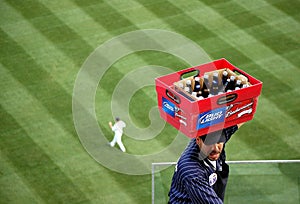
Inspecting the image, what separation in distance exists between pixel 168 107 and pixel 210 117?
0.57 meters

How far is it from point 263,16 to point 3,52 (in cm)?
662

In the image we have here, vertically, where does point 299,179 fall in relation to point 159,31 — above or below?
above

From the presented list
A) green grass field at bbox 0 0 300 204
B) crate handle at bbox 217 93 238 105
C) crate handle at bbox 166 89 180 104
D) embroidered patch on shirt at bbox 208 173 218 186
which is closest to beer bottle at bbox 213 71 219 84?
crate handle at bbox 217 93 238 105

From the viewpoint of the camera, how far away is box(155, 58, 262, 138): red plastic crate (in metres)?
7.31

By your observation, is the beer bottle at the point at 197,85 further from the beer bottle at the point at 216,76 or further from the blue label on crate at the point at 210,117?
the blue label on crate at the point at 210,117

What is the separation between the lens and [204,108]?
23.9 ft

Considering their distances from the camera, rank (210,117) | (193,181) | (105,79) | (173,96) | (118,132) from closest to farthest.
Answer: (193,181)
(210,117)
(173,96)
(118,132)
(105,79)

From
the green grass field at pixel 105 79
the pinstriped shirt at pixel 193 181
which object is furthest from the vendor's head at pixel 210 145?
the green grass field at pixel 105 79

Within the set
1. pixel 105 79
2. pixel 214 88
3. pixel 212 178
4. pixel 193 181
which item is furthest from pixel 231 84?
pixel 105 79

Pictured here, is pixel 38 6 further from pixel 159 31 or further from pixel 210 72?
pixel 210 72

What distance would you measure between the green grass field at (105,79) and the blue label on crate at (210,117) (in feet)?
15.5

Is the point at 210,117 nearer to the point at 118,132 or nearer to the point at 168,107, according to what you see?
the point at 168,107

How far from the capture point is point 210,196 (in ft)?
23.4

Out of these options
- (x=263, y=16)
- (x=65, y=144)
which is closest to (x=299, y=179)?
(x=65, y=144)
